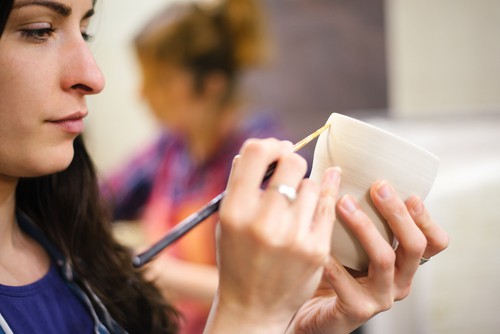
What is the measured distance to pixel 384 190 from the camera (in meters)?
0.67

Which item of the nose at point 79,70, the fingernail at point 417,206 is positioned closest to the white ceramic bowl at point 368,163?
the fingernail at point 417,206

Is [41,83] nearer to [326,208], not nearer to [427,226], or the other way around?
[326,208]

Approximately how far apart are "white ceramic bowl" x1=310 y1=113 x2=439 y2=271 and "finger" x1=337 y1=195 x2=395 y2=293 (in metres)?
0.02

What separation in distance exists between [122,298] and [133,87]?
5.44ft

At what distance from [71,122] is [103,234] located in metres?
0.32

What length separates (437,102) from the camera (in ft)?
7.29

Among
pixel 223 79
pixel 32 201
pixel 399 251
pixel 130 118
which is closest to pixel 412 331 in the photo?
pixel 399 251

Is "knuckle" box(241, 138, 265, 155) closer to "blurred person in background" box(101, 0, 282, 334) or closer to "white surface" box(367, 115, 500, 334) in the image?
"white surface" box(367, 115, 500, 334)

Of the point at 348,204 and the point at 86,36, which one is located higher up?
the point at 86,36

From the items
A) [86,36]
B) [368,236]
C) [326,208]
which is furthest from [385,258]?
[86,36]

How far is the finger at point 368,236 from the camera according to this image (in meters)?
0.68

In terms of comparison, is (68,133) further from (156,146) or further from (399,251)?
(156,146)

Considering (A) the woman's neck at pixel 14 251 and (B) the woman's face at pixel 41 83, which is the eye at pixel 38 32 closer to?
(B) the woman's face at pixel 41 83

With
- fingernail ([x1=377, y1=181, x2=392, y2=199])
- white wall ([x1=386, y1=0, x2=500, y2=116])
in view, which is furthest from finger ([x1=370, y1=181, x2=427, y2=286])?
white wall ([x1=386, y1=0, x2=500, y2=116])
